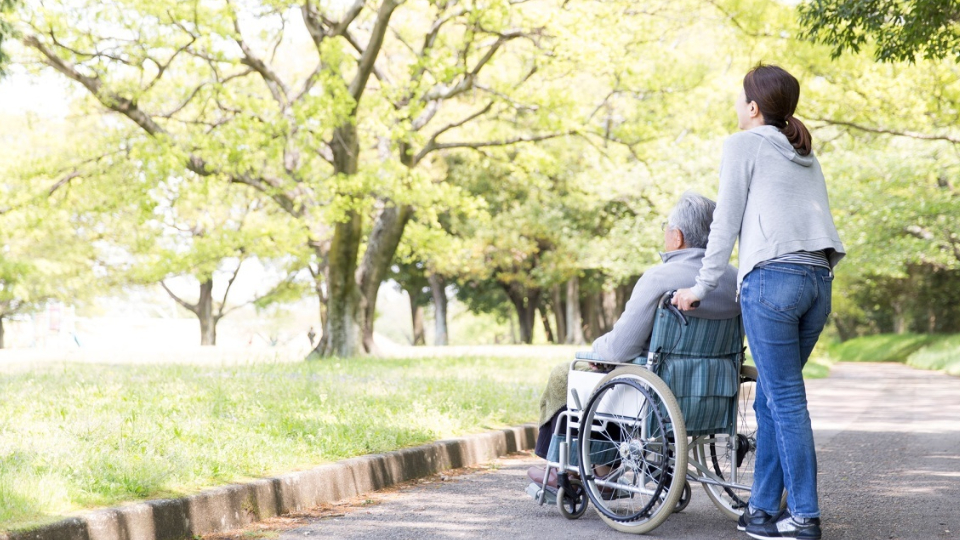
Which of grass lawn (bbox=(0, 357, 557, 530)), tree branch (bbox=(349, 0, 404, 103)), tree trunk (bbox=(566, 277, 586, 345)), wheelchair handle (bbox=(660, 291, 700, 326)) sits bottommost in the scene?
grass lawn (bbox=(0, 357, 557, 530))

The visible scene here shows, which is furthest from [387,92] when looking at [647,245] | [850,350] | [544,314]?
[850,350]

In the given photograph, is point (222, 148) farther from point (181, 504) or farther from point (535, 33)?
point (181, 504)

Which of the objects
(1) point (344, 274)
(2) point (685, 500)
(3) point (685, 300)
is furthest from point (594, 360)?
(1) point (344, 274)

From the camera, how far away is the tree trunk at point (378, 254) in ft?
63.6

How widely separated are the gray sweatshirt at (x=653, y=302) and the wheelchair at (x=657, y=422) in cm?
6

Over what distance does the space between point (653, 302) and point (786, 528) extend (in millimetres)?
1148

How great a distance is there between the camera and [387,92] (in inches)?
678

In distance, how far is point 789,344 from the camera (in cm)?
399

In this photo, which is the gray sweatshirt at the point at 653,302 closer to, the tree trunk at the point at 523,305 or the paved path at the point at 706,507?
the paved path at the point at 706,507

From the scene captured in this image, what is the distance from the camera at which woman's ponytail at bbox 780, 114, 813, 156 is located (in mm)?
4090

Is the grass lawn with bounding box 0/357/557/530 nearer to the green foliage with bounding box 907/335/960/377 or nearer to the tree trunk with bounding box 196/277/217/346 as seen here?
the green foliage with bounding box 907/335/960/377

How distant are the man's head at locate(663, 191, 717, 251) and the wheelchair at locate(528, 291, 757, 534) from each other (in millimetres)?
405

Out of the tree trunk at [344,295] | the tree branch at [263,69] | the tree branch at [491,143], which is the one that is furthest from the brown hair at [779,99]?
the tree branch at [491,143]

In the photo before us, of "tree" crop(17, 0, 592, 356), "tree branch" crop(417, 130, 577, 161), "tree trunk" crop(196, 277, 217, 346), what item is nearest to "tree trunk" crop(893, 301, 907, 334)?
"tree branch" crop(417, 130, 577, 161)
